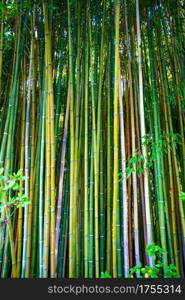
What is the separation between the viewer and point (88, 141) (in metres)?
2.34

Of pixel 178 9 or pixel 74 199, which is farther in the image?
pixel 178 9

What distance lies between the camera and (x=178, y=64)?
7.89 feet

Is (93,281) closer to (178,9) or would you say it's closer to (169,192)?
(169,192)

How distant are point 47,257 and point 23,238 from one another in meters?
0.32

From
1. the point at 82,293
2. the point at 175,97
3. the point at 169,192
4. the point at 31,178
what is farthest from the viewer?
the point at 175,97

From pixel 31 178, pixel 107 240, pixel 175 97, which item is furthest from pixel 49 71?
pixel 107 240

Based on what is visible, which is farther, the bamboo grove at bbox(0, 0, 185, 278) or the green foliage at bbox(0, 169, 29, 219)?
the bamboo grove at bbox(0, 0, 185, 278)

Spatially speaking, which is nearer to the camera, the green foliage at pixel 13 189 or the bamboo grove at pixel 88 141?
the green foliage at pixel 13 189

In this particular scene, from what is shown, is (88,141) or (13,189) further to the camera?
(88,141)

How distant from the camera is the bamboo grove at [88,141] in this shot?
1.92 metres

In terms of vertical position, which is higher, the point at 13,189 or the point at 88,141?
the point at 88,141

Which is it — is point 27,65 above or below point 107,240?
above

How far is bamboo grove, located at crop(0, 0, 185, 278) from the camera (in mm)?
1917

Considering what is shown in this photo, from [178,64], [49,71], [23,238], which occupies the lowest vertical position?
[23,238]
